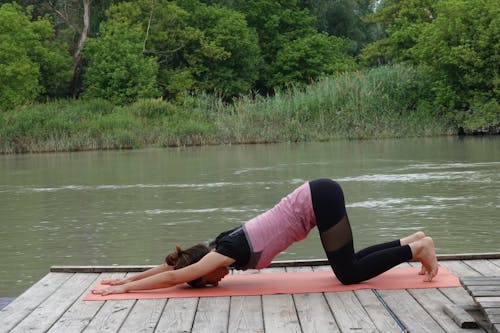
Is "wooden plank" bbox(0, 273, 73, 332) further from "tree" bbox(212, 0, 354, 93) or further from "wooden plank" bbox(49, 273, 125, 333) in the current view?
"tree" bbox(212, 0, 354, 93)

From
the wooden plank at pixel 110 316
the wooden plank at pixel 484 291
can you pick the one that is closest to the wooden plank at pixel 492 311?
the wooden plank at pixel 484 291

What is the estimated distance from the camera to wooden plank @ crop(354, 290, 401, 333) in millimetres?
5164

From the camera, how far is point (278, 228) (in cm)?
616

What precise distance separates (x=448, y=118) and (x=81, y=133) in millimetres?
15728

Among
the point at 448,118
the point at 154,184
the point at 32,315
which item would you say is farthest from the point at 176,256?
the point at 448,118

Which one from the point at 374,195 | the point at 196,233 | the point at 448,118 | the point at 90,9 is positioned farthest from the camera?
the point at 90,9

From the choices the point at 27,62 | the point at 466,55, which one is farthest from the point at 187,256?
the point at 27,62

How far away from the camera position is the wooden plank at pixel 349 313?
17.0 ft

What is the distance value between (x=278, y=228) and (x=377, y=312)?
0.97m

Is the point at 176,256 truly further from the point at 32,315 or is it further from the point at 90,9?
the point at 90,9

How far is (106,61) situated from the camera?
4850 cm

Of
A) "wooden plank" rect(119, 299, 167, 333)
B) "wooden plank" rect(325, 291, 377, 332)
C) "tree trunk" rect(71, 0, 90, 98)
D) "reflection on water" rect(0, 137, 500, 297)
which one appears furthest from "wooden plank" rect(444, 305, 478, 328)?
"tree trunk" rect(71, 0, 90, 98)

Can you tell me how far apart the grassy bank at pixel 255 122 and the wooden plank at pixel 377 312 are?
29.8 metres

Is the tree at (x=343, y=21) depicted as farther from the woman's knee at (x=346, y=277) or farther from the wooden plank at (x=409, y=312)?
the wooden plank at (x=409, y=312)
